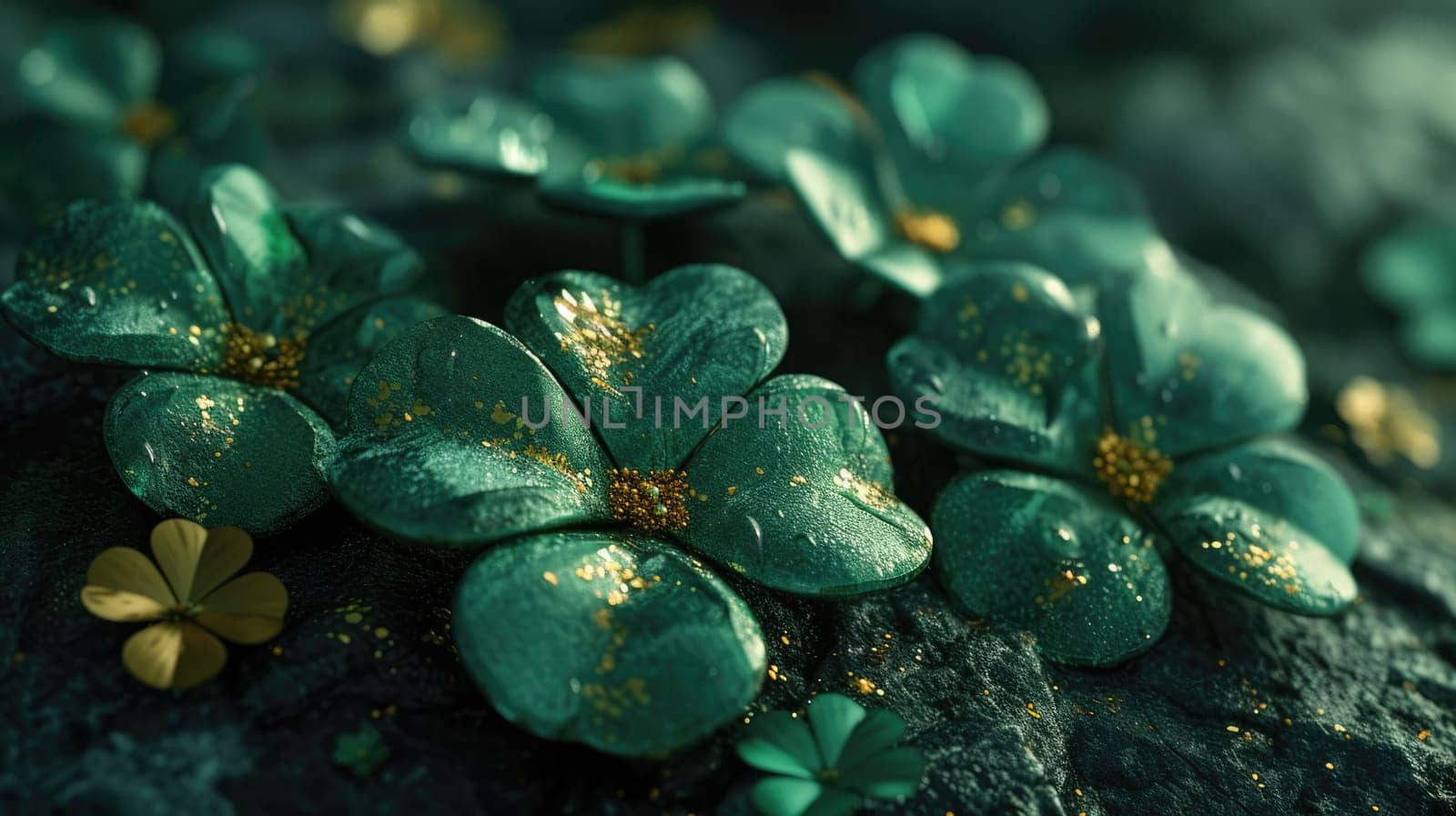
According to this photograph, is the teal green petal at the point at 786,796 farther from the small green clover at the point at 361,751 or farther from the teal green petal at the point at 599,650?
the small green clover at the point at 361,751

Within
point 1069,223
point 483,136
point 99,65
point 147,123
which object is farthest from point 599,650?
point 99,65

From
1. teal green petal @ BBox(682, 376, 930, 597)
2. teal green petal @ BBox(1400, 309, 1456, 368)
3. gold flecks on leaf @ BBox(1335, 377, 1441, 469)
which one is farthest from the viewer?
teal green petal @ BBox(1400, 309, 1456, 368)

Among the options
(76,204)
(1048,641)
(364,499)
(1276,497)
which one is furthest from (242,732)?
(1276,497)

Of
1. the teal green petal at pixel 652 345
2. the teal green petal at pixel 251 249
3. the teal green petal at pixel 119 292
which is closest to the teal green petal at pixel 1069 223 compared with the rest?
the teal green petal at pixel 652 345

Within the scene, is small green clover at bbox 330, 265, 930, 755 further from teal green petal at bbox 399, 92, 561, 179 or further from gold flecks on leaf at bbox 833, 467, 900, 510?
teal green petal at bbox 399, 92, 561, 179

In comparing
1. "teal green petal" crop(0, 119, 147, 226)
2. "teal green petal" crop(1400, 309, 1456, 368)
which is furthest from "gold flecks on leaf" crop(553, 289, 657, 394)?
"teal green petal" crop(1400, 309, 1456, 368)

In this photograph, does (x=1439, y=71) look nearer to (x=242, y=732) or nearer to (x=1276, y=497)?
(x=1276, y=497)

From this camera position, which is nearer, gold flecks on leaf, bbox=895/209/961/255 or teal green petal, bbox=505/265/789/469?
teal green petal, bbox=505/265/789/469
